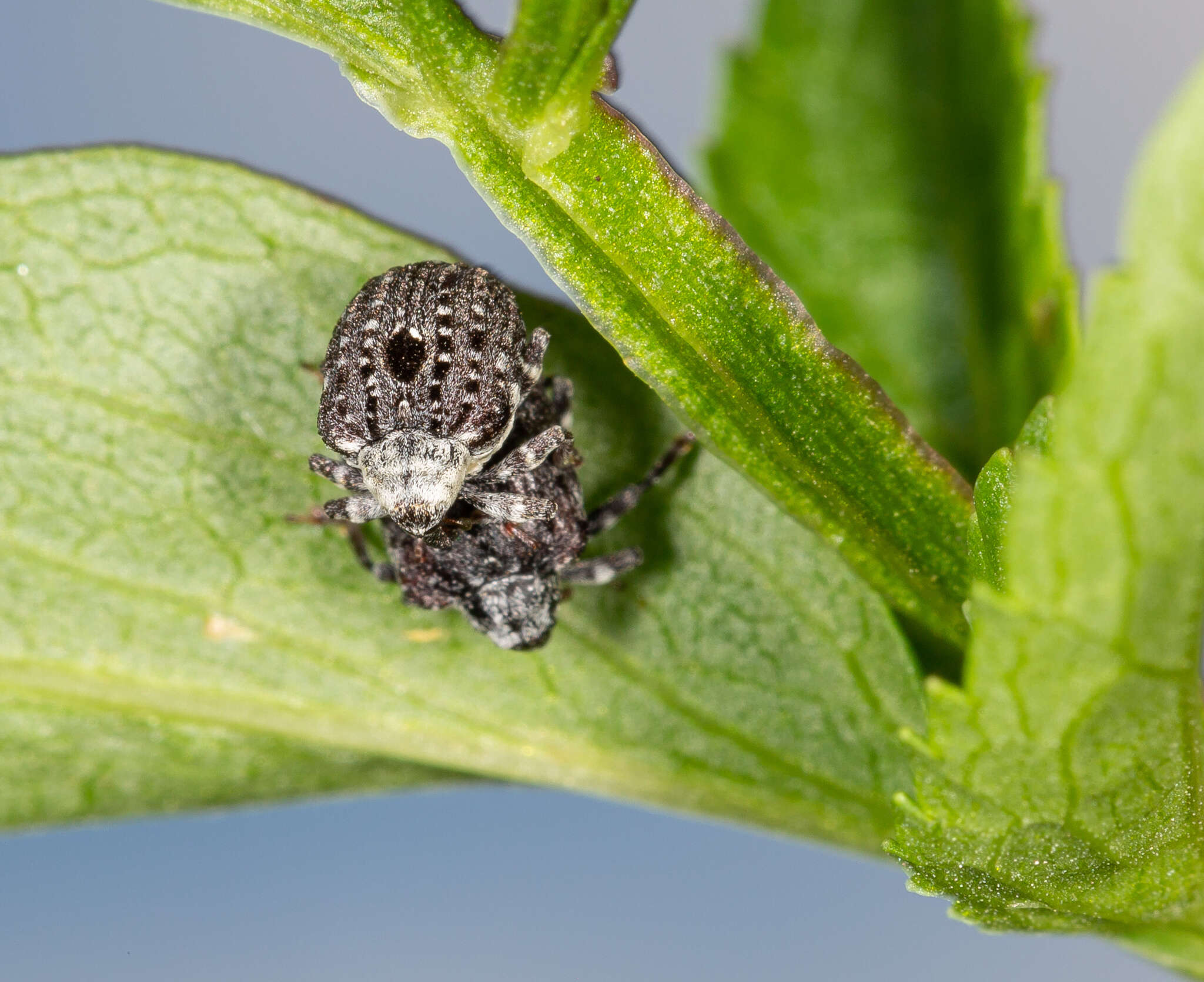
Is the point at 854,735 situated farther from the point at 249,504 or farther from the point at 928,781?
the point at 249,504

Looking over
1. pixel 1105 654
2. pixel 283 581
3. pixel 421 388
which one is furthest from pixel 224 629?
pixel 1105 654

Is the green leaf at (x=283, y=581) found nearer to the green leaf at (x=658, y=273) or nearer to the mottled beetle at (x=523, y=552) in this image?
the mottled beetle at (x=523, y=552)

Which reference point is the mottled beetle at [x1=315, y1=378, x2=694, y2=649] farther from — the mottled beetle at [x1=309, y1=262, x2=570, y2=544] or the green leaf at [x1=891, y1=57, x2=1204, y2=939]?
the green leaf at [x1=891, y1=57, x2=1204, y2=939]

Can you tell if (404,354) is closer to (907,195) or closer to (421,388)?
(421,388)

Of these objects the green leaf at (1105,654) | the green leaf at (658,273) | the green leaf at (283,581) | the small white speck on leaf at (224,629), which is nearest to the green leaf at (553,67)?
Result: the green leaf at (658,273)

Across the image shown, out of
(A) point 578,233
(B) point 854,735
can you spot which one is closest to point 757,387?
(A) point 578,233
